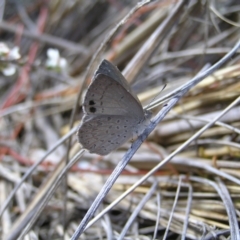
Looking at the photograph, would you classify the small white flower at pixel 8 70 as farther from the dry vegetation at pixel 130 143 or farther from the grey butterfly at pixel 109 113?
the grey butterfly at pixel 109 113

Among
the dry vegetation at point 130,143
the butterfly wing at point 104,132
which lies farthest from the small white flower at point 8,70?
the butterfly wing at point 104,132

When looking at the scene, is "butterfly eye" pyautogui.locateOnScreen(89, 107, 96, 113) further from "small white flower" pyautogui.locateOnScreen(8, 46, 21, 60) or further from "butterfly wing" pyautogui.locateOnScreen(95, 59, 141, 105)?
"small white flower" pyautogui.locateOnScreen(8, 46, 21, 60)

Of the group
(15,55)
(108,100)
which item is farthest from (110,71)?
(15,55)

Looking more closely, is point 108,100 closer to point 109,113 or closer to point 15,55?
point 109,113

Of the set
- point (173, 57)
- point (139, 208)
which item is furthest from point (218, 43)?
point (139, 208)

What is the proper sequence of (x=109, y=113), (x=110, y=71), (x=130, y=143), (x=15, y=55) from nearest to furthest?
(x=110, y=71) → (x=109, y=113) → (x=15, y=55) → (x=130, y=143)

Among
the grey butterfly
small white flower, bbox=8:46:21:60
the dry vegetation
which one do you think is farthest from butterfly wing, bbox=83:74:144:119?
small white flower, bbox=8:46:21:60
